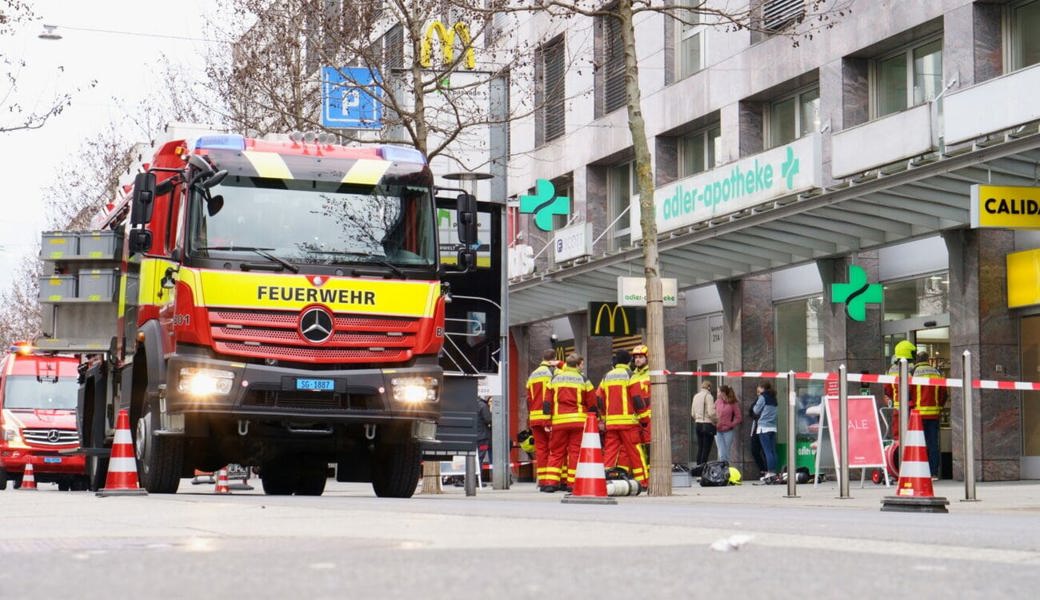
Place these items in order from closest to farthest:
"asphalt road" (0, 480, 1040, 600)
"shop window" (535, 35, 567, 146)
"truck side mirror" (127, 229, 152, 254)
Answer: "asphalt road" (0, 480, 1040, 600), "truck side mirror" (127, 229, 152, 254), "shop window" (535, 35, 567, 146)

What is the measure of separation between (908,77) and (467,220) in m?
11.3

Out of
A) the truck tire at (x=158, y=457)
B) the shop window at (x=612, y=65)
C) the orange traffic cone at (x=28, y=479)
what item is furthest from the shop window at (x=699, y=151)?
the truck tire at (x=158, y=457)

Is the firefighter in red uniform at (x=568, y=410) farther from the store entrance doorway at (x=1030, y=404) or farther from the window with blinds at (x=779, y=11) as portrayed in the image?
the window with blinds at (x=779, y=11)

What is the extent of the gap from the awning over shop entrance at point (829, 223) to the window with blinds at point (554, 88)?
5.59 metres

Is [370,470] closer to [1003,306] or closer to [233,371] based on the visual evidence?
[233,371]

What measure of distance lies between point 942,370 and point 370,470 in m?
9.93

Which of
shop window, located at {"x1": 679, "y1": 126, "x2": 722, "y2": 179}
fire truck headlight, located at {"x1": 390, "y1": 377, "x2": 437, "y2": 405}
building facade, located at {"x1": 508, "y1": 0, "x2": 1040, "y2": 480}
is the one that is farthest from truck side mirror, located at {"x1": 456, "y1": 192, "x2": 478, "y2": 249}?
shop window, located at {"x1": 679, "y1": 126, "x2": 722, "y2": 179}

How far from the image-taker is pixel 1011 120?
2123 centimetres

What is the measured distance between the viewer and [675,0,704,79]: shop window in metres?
31.3

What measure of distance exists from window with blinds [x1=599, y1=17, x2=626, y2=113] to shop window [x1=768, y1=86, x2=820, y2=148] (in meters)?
4.68

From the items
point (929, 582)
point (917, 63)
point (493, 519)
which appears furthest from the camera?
point (917, 63)

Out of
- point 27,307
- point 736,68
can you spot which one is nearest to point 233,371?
point 736,68

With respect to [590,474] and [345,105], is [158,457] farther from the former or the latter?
[345,105]

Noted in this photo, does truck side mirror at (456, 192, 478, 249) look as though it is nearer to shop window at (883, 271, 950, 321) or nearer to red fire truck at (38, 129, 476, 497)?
red fire truck at (38, 129, 476, 497)
